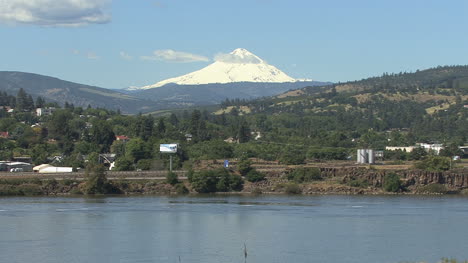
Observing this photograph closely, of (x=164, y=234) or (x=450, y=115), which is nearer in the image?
(x=164, y=234)

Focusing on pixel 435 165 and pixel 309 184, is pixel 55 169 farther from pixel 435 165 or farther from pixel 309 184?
pixel 435 165

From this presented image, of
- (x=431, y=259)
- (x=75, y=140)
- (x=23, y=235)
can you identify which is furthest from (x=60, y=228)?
(x=75, y=140)

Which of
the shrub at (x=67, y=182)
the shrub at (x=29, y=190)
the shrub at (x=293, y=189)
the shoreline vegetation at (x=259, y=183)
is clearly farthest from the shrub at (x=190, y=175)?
the shrub at (x=29, y=190)

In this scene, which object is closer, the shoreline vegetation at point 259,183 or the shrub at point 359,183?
the shoreline vegetation at point 259,183

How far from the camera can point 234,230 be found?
5553 cm

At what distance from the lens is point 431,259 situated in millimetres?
44031

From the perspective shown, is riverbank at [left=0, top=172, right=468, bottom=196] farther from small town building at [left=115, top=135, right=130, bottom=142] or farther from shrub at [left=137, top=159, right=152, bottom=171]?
small town building at [left=115, top=135, right=130, bottom=142]

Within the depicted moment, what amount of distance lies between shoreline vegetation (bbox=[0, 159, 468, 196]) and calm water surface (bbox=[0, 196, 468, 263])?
10069 millimetres

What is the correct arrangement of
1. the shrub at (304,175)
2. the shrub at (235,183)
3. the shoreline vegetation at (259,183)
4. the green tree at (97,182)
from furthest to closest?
the shrub at (304,175) → the shrub at (235,183) → the shoreline vegetation at (259,183) → the green tree at (97,182)

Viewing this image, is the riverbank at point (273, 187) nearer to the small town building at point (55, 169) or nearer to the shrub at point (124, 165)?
the shrub at point (124, 165)

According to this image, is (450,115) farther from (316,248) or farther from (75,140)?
(316,248)

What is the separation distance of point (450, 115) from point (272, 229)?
149m

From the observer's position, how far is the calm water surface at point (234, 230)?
4600cm

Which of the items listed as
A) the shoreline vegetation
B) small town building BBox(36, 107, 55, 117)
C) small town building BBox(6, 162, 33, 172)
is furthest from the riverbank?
small town building BBox(36, 107, 55, 117)
